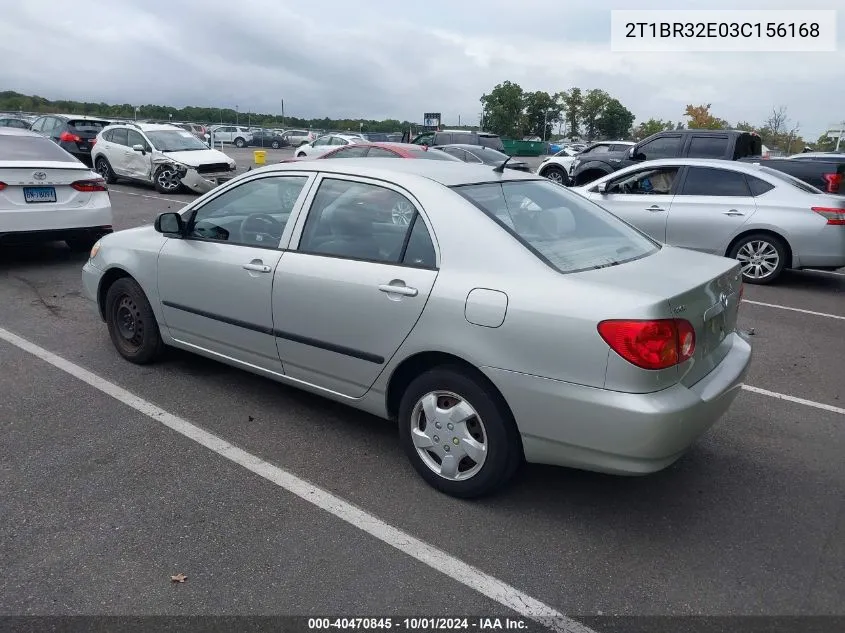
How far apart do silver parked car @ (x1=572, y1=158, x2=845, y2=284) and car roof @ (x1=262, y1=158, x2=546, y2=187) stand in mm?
4791

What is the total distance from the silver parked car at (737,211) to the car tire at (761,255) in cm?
1

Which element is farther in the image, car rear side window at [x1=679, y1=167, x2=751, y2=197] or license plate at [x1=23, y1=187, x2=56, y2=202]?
car rear side window at [x1=679, y1=167, x2=751, y2=197]

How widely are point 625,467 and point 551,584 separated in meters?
0.58

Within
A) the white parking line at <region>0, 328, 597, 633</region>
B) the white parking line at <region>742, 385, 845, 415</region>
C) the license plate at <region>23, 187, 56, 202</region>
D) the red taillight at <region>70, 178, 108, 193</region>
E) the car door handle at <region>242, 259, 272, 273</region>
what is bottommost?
the white parking line at <region>0, 328, 597, 633</region>

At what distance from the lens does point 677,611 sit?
8.96 feet

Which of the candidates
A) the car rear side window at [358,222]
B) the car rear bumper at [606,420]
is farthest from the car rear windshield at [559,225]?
the car rear bumper at [606,420]

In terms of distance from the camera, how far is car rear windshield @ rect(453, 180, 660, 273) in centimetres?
348

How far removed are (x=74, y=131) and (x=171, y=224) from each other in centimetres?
1736

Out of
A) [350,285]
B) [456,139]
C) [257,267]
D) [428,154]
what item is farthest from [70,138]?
[350,285]

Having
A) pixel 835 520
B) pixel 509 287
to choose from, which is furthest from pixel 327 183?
pixel 835 520

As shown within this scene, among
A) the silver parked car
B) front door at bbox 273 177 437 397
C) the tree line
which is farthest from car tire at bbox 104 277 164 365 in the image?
the tree line

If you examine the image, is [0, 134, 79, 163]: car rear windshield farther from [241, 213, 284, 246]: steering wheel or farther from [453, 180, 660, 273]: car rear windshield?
[453, 180, 660, 273]: car rear windshield

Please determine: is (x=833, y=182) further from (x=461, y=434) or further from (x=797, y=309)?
(x=461, y=434)

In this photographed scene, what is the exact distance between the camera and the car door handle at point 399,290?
3.43m
